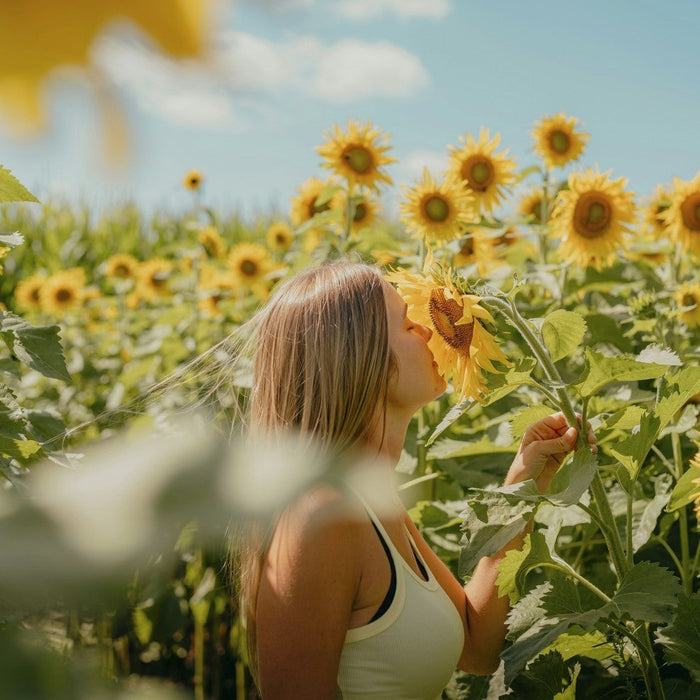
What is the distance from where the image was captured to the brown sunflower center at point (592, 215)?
2525mm

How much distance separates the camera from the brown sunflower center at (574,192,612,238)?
2.53 metres

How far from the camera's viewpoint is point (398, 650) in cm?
128

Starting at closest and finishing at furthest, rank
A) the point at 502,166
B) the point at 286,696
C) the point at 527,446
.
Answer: the point at 286,696, the point at 527,446, the point at 502,166

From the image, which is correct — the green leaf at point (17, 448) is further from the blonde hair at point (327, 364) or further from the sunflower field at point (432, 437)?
the blonde hair at point (327, 364)

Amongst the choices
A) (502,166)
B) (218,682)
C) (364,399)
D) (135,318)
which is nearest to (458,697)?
(364,399)

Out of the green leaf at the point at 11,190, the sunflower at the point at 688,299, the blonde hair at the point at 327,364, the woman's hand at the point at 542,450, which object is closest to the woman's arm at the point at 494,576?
the woman's hand at the point at 542,450

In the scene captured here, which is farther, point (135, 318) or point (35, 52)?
point (135, 318)

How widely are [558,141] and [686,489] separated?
192 cm

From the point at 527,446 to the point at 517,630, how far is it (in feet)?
0.92

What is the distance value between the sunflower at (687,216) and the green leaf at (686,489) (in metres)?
1.50

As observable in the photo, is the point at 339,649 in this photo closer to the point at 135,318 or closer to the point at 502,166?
the point at 502,166

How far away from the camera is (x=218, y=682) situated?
271 cm

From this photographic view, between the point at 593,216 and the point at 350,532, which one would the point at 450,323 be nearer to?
the point at 350,532

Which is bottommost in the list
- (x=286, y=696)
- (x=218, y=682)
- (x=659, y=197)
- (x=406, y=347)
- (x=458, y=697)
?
(x=218, y=682)
